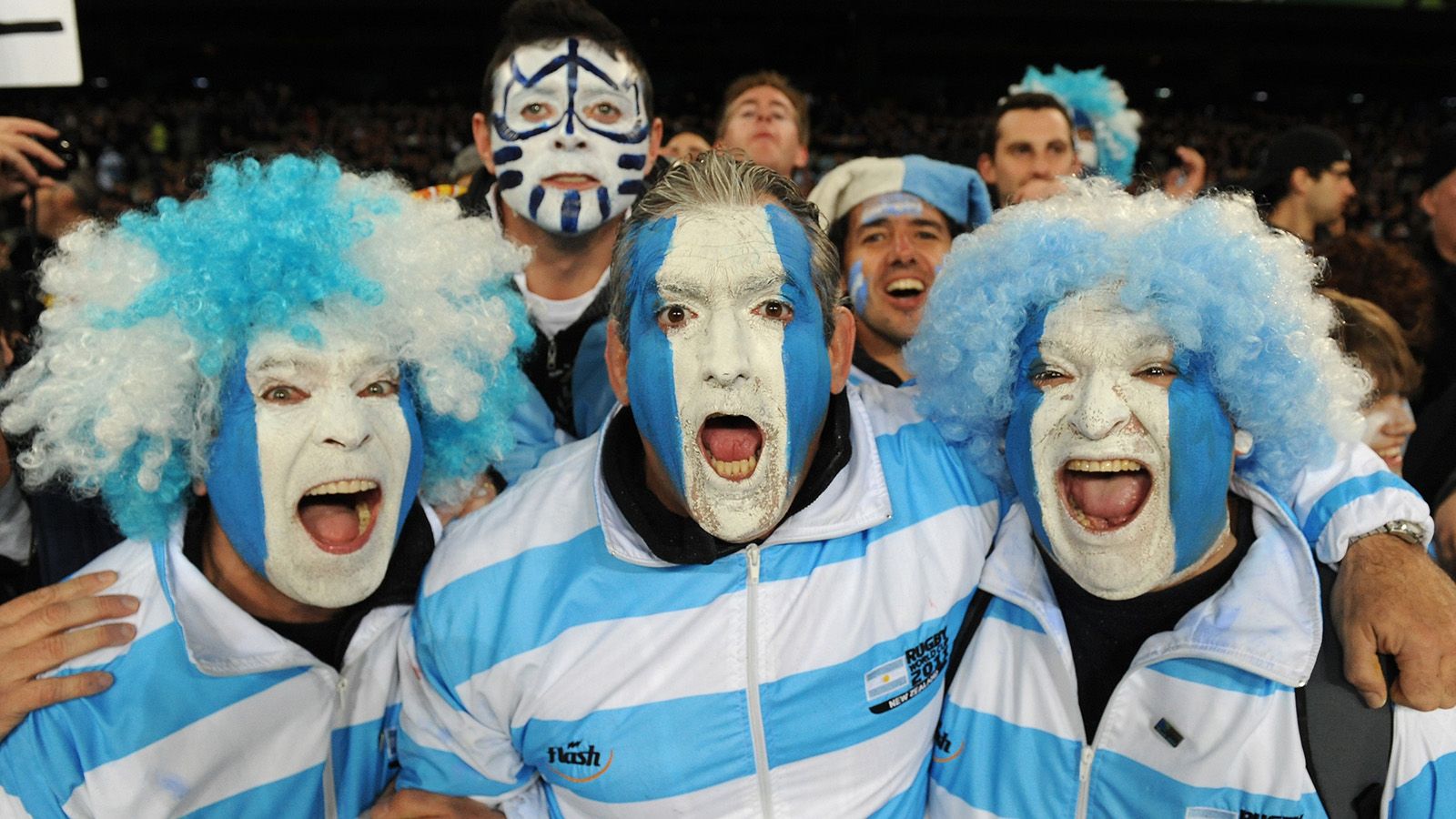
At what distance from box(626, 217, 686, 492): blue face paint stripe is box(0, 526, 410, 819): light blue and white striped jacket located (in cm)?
64

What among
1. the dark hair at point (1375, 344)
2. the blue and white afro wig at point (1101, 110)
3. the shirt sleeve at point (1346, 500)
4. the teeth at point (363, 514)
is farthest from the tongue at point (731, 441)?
the blue and white afro wig at point (1101, 110)

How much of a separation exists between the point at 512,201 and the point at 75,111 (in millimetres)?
16452

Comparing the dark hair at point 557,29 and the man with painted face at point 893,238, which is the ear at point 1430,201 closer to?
the man with painted face at point 893,238

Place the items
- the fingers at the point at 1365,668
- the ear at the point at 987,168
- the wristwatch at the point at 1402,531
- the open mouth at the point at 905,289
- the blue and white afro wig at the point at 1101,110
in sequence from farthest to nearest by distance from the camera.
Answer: the blue and white afro wig at the point at 1101,110, the ear at the point at 987,168, the open mouth at the point at 905,289, the wristwatch at the point at 1402,531, the fingers at the point at 1365,668

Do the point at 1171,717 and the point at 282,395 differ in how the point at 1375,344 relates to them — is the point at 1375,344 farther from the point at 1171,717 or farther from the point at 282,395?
the point at 282,395

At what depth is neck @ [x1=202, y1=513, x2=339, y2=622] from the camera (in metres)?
2.09

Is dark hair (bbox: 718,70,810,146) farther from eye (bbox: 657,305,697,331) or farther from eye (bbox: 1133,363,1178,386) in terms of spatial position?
eye (bbox: 1133,363,1178,386)

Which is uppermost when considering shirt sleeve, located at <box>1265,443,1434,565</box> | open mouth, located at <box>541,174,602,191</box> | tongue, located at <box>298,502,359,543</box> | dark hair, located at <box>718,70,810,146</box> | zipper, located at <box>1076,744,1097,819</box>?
dark hair, located at <box>718,70,810,146</box>

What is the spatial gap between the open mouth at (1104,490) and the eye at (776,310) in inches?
21.8

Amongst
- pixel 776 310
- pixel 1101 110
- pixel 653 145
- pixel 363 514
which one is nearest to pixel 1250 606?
pixel 776 310

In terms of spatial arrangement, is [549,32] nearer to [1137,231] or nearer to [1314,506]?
[1137,231]

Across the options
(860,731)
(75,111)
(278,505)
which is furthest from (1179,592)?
(75,111)

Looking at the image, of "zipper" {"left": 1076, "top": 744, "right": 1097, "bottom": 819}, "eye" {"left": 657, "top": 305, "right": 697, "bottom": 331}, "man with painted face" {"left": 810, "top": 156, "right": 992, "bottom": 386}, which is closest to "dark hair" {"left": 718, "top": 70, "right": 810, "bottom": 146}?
"man with painted face" {"left": 810, "top": 156, "right": 992, "bottom": 386}

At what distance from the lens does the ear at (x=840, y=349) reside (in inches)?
81.6
